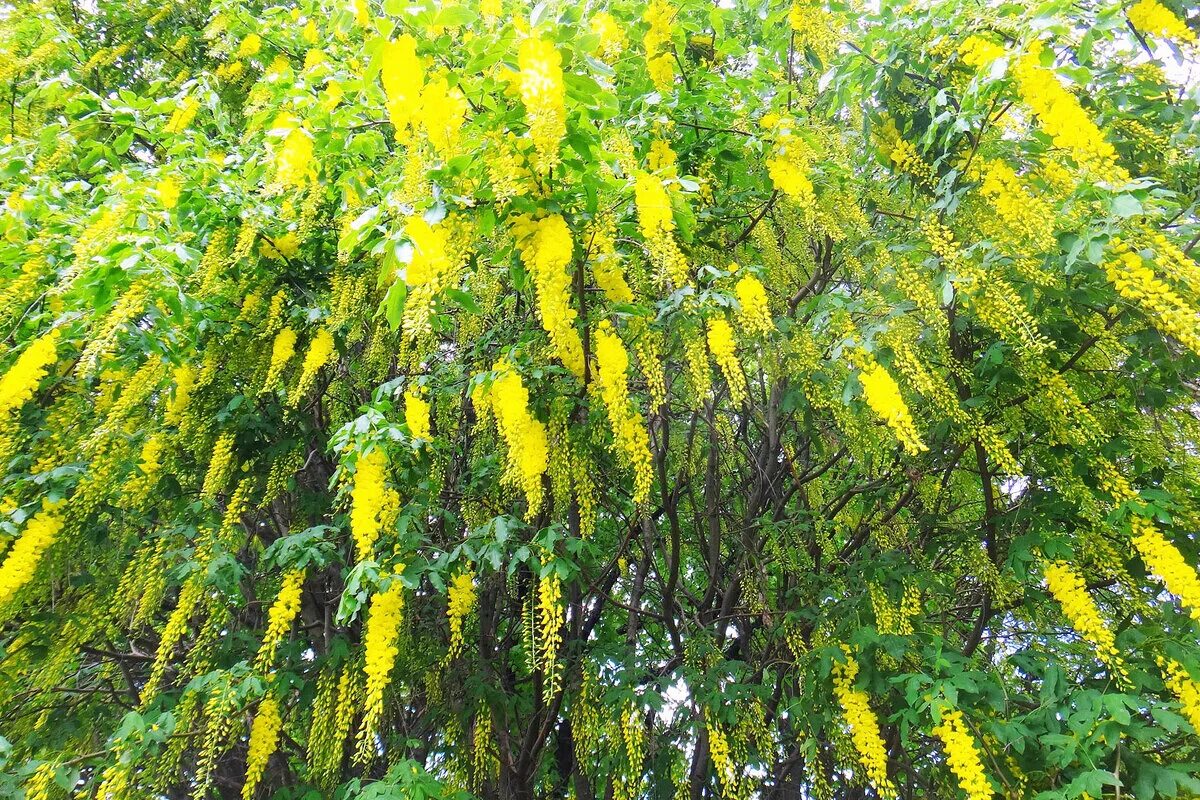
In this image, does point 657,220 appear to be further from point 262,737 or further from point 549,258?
point 262,737

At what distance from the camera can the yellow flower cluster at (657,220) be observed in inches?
90.3

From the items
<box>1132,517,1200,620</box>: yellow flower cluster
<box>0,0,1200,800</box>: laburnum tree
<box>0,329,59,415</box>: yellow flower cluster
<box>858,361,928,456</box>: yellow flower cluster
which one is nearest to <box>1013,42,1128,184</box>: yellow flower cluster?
<box>0,0,1200,800</box>: laburnum tree

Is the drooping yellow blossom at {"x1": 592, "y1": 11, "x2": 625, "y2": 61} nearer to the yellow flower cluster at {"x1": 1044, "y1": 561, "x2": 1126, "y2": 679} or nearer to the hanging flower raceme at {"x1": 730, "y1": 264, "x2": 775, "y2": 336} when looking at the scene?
the hanging flower raceme at {"x1": 730, "y1": 264, "x2": 775, "y2": 336}

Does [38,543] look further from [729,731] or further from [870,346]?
[870,346]

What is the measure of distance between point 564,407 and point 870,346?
118 cm

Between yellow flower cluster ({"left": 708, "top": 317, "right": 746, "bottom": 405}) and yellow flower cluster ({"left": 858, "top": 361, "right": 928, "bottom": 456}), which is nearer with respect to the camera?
yellow flower cluster ({"left": 858, "top": 361, "right": 928, "bottom": 456})

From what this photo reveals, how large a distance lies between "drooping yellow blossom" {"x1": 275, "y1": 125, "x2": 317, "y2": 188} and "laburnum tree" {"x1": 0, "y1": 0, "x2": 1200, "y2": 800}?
0.09 ft

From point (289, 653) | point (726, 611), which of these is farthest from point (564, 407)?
point (289, 653)

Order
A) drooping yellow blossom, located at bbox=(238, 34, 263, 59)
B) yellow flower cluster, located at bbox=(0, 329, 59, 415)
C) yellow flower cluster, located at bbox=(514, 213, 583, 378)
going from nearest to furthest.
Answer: yellow flower cluster, located at bbox=(514, 213, 583, 378)
yellow flower cluster, located at bbox=(0, 329, 59, 415)
drooping yellow blossom, located at bbox=(238, 34, 263, 59)

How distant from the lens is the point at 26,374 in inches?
105

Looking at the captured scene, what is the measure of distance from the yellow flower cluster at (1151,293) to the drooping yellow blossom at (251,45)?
4.52 m

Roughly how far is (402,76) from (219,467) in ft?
6.77

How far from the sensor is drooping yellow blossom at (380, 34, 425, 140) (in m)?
2.15

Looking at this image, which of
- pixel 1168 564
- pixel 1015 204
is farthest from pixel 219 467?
pixel 1168 564
